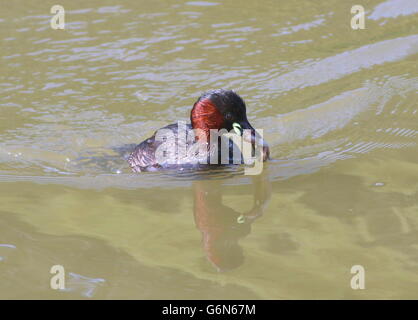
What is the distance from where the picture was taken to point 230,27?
1225cm

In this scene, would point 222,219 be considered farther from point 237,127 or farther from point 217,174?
point 237,127

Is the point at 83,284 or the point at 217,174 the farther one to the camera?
the point at 217,174

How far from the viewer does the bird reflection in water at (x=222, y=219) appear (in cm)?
620

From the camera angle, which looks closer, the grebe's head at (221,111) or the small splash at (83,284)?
the small splash at (83,284)

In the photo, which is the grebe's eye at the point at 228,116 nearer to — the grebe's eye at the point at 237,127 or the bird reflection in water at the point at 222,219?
the grebe's eye at the point at 237,127

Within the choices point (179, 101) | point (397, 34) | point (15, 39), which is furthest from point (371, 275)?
point (15, 39)

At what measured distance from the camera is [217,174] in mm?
8148

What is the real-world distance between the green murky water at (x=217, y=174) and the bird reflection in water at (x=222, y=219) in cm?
2

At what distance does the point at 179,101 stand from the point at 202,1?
10.4 feet

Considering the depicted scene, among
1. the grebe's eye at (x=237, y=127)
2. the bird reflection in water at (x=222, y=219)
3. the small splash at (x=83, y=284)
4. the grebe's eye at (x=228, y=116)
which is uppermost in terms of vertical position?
the grebe's eye at (x=228, y=116)

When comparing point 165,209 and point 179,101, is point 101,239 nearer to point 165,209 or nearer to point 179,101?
point 165,209

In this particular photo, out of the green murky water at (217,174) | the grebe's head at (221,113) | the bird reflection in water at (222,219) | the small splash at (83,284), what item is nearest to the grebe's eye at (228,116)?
the grebe's head at (221,113)

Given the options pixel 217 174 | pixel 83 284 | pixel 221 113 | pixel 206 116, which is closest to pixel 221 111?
pixel 221 113

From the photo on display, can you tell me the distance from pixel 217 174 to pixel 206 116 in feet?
2.29
